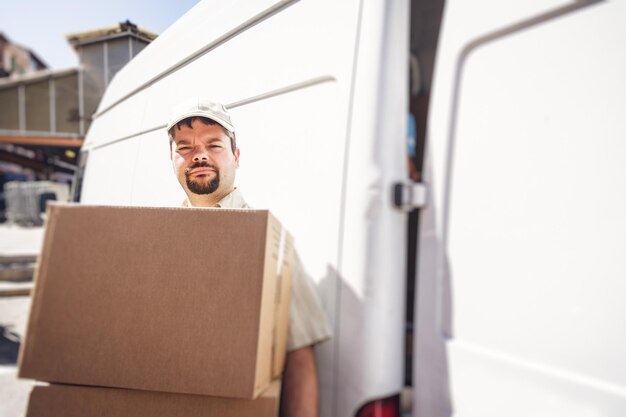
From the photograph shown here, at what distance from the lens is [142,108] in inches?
75.8

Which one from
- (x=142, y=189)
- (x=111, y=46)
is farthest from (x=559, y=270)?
(x=111, y=46)

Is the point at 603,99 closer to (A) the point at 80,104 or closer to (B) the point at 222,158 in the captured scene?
(B) the point at 222,158

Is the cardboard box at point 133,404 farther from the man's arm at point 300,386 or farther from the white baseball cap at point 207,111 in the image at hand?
the white baseball cap at point 207,111

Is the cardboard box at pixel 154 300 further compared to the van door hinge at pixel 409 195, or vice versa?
the van door hinge at pixel 409 195

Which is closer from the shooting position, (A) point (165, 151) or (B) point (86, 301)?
(B) point (86, 301)

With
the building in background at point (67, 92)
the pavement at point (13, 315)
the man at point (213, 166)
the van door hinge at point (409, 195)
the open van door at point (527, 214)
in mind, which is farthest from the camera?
the pavement at point (13, 315)

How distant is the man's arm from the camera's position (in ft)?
3.12

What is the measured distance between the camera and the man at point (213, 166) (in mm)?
1048

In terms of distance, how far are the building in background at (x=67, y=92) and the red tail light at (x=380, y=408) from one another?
1.98 m

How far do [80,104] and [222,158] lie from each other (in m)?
2.54

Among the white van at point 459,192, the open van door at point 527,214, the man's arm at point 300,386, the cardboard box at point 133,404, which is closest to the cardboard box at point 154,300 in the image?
the cardboard box at point 133,404

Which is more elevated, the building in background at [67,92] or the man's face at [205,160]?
the building in background at [67,92]

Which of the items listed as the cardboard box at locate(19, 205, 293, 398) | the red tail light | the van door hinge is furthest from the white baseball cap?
the red tail light

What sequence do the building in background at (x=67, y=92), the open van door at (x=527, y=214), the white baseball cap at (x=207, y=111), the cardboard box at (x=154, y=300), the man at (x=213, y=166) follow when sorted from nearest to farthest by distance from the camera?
the open van door at (x=527, y=214) < the cardboard box at (x=154, y=300) < the man at (x=213, y=166) < the white baseball cap at (x=207, y=111) < the building in background at (x=67, y=92)
